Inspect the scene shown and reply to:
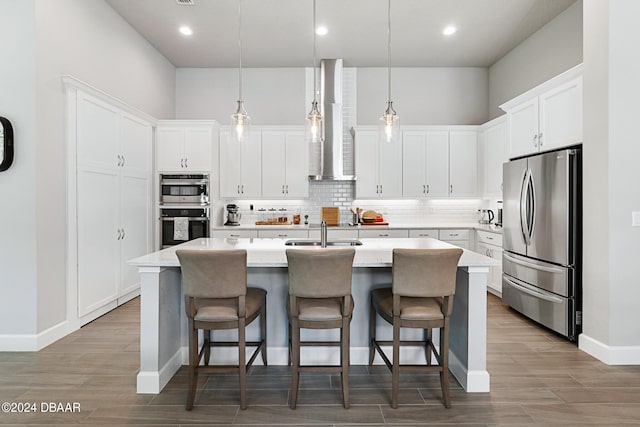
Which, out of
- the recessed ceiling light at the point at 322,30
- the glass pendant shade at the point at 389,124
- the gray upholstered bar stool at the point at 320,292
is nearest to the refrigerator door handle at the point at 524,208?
the glass pendant shade at the point at 389,124

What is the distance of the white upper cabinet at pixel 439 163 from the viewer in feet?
18.9

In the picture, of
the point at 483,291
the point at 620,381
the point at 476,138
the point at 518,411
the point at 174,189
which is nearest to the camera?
the point at 518,411

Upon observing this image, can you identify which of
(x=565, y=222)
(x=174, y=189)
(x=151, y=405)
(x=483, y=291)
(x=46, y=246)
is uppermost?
(x=174, y=189)

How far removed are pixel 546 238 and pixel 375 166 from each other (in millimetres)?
2735

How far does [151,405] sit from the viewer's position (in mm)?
2340

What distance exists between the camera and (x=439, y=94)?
611 cm

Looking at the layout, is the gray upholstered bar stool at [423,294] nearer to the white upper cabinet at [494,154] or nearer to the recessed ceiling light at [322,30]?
the white upper cabinet at [494,154]

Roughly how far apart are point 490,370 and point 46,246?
3.82m

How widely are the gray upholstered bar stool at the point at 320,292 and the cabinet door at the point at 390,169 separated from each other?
366 cm

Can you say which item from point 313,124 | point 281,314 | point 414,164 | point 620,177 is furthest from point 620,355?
point 414,164

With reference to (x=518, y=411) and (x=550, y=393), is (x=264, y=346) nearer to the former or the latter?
(x=518, y=411)

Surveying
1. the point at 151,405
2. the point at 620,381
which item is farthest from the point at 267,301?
the point at 620,381

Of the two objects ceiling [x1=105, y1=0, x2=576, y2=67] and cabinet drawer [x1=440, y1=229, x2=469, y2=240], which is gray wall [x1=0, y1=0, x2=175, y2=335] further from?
cabinet drawer [x1=440, y1=229, x2=469, y2=240]

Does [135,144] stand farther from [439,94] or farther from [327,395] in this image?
[439,94]
